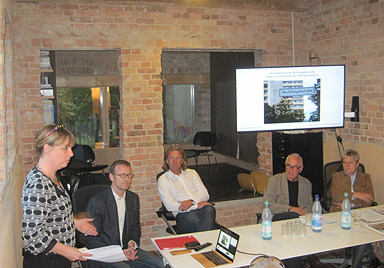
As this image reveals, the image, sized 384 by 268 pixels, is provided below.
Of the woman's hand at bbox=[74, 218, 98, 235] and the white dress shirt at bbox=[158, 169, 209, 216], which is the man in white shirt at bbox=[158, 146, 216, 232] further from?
the woman's hand at bbox=[74, 218, 98, 235]

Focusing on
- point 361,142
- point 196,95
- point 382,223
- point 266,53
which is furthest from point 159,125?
point 196,95

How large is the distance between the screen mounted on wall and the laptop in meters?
2.60

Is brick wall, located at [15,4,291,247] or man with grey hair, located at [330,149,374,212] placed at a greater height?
brick wall, located at [15,4,291,247]

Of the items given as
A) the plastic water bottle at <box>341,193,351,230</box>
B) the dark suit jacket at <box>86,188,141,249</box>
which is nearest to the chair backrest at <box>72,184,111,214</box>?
the dark suit jacket at <box>86,188,141,249</box>

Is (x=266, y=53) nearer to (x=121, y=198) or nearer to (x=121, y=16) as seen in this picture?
(x=121, y=16)

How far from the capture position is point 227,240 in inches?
130

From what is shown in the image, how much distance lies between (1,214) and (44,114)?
11.0ft

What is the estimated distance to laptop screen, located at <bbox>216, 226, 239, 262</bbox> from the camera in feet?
10.5

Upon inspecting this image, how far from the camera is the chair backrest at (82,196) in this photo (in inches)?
159

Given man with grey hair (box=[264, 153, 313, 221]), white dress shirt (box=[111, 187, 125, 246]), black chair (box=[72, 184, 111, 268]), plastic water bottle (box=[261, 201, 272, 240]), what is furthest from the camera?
man with grey hair (box=[264, 153, 313, 221])

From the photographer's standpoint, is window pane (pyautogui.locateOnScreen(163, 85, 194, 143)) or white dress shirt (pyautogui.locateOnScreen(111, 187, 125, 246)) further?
window pane (pyautogui.locateOnScreen(163, 85, 194, 143))

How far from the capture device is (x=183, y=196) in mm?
5016

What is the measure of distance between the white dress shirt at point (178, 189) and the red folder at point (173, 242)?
1149 mm

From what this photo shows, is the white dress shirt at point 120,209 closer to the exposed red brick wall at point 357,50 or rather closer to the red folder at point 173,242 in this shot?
the red folder at point 173,242
